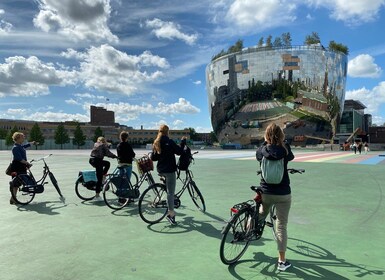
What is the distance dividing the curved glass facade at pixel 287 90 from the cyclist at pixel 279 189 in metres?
99.9

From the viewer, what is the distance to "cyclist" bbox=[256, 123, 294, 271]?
4184mm

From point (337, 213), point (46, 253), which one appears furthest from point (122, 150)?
point (337, 213)

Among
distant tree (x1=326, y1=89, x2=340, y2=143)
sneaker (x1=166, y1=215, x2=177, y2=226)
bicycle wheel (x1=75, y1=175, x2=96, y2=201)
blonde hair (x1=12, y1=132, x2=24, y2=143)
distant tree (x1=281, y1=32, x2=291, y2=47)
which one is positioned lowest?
sneaker (x1=166, y1=215, x2=177, y2=226)

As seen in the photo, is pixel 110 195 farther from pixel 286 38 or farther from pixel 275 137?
pixel 286 38

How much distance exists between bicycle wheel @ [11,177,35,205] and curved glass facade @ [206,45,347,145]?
97.7 m

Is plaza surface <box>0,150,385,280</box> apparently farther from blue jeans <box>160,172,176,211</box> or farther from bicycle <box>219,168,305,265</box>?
blue jeans <box>160,172,176,211</box>

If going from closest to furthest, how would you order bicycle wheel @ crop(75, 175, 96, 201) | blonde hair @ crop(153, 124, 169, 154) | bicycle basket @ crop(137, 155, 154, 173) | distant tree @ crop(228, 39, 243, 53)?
blonde hair @ crop(153, 124, 169, 154) < bicycle basket @ crop(137, 155, 154, 173) < bicycle wheel @ crop(75, 175, 96, 201) < distant tree @ crop(228, 39, 243, 53)

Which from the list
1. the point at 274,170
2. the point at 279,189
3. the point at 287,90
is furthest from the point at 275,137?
the point at 287,90

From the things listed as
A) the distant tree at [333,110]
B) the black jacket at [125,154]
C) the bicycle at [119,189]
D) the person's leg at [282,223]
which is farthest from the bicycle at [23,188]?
the distant tree at [333,110]

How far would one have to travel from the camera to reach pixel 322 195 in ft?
31.1

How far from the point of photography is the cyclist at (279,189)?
4.18 m

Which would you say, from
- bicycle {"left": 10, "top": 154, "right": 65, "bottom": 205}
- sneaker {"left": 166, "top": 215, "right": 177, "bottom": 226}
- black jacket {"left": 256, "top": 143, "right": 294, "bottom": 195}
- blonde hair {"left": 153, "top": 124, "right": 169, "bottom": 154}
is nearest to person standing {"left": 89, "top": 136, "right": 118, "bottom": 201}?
bicycle {"left": 10, "top": 154, "right": 65, "bottom": 205}

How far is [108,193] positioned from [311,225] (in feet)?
14.6

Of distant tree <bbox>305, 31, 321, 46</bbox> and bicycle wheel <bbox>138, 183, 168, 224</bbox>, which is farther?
distant tree <bbox>305, 31, 321, 46</bbox>
